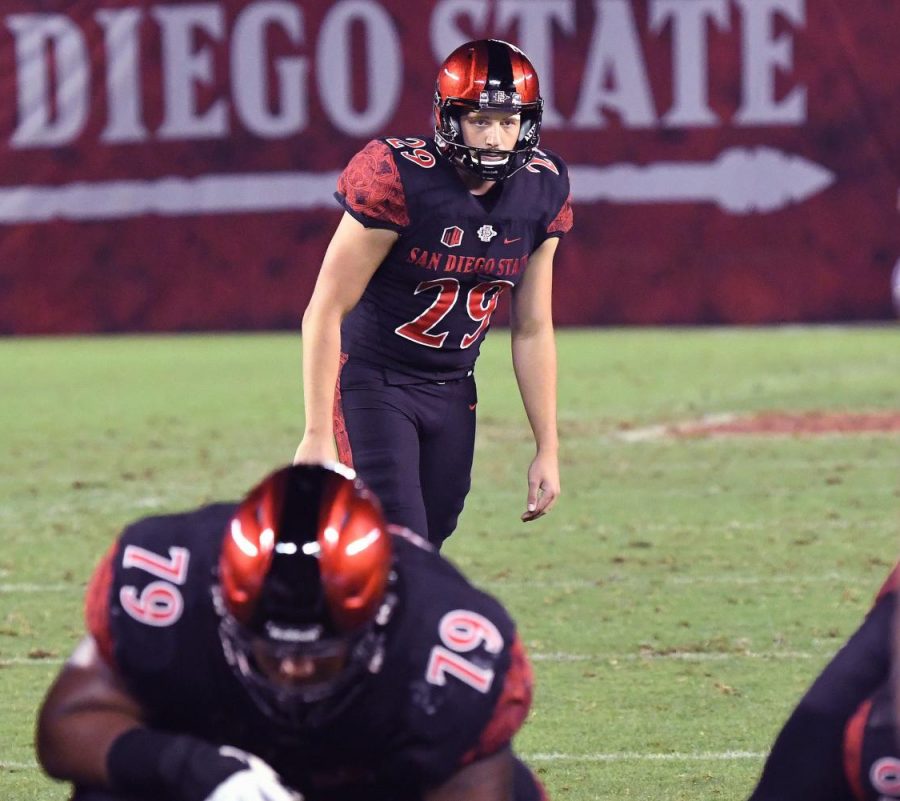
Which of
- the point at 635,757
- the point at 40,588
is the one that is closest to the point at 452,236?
the point at 635,757

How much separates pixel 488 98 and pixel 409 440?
2.72 ft

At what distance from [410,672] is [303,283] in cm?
1276

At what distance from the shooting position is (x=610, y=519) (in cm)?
780

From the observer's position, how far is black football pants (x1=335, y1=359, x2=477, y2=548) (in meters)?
4.60

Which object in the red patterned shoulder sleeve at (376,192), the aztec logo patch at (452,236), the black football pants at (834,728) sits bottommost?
the black football pants at (834,728)

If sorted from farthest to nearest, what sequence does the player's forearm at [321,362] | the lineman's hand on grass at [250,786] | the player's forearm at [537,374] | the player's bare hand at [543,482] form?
the player's forearm at [537,374], the player's bare hand at [543,482], the player's forearm at [321,362], the lineman's hand on grass at [250,786]

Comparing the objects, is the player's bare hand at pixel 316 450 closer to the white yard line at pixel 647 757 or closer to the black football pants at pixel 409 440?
the black football pants at pixel 409 440

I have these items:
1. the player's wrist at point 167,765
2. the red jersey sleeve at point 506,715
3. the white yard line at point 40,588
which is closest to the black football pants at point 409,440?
the red jersey sleeve at point 506,715

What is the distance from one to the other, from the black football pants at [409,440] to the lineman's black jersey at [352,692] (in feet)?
5.03

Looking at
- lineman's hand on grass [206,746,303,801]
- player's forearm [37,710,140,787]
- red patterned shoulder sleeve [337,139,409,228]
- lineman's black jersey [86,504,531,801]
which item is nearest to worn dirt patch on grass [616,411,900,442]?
red patterned shoulder sleeve [337,139,409,228]

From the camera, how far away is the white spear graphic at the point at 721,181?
48.6 ft

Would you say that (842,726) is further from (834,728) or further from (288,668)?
(288,668)

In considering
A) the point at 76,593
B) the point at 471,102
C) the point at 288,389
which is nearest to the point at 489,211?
the point at 471,102

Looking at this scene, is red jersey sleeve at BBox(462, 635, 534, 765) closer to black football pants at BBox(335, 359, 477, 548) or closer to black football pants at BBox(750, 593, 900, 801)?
black football pants at BBox(750, 593, 900, 801)
